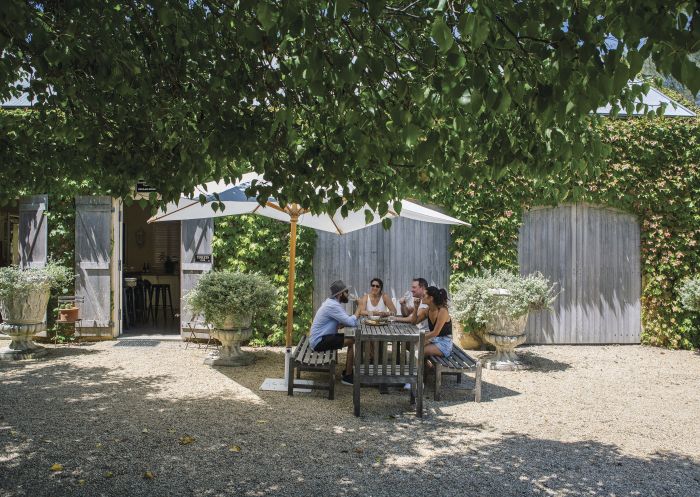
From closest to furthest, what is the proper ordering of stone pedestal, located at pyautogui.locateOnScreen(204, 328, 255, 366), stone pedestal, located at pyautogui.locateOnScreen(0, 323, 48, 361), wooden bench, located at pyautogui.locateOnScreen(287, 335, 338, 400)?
wooden bench, located at pyautogui.locateOnScreen(287, 335, 338, 400) → stone pedestal, located at pyautogui.locateOnScreen(204, 328, 255, 366) → stone pedestal, located at pyautogui.locateOnScreen(0, 323, 48, 361)

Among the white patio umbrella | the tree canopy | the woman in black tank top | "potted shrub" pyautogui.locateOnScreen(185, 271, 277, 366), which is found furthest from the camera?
"potted shrub" pyautogui.locateOnScreen(185, 271, 277, 366)

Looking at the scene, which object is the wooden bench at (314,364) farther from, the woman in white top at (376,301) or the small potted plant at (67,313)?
the small potted plant at (67,313)

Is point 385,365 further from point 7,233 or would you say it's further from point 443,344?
point 7,233

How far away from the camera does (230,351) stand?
24.1ft

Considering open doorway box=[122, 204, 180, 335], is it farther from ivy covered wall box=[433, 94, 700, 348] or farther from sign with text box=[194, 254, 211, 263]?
ivy covered wall box=[433, 94, 700, 348]

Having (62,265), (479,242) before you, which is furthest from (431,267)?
(62,265)

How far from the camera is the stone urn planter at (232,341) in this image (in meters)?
7.21

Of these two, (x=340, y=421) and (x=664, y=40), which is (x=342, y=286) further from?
(x=664, y=40)

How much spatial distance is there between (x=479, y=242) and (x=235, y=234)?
3.67 m

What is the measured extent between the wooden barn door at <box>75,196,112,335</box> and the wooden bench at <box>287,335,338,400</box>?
160 inches

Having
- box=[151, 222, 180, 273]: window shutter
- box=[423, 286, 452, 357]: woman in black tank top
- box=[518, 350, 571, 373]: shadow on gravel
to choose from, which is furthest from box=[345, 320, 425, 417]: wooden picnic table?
box=[151, 222, 180, 273]: window shutter

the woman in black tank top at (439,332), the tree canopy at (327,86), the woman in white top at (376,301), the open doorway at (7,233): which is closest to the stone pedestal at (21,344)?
the tree canopy at (327,86)

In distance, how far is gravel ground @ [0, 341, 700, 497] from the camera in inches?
137

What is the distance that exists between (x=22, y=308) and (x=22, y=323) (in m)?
0.20
